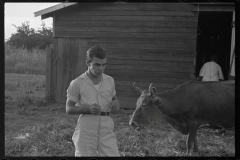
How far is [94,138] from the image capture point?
10.7 ft

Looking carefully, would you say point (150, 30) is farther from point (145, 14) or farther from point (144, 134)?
point (144, 134)

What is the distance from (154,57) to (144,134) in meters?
3.99

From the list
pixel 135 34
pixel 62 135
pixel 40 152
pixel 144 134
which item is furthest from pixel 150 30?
pixel 40 152

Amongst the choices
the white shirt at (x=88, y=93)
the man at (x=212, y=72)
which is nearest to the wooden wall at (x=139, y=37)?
the man at (x=212, y=72)

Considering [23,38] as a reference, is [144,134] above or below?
below

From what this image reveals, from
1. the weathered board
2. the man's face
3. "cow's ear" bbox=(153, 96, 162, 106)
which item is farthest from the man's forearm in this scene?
the weathered board

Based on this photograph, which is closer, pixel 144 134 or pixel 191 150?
pixel 191 150

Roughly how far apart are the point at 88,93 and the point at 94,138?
1.87 feet

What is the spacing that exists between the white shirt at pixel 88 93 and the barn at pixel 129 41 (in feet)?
21.9

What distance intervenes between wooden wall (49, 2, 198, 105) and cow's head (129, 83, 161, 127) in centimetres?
400

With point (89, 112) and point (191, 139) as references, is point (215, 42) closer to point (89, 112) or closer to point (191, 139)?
point (191, 139)

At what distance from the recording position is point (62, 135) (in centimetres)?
615

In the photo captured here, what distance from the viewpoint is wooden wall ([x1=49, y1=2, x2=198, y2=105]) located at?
9.59 metres

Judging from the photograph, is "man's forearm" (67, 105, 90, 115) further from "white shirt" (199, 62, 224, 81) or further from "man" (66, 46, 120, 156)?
"white shirt" (199, 62, 224, 81)
